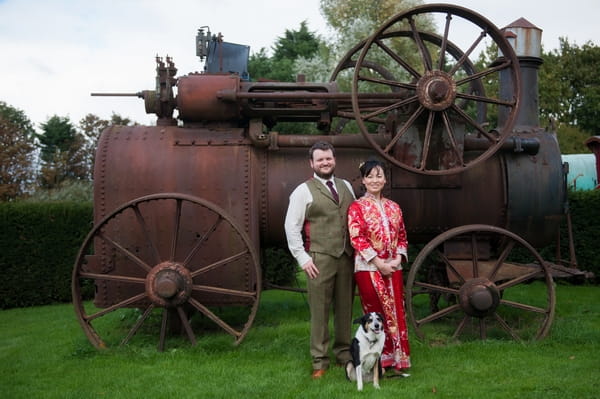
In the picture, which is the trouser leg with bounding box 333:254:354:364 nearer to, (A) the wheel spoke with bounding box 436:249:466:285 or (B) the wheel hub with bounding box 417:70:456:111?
(A) the wheel spoke with bounding box 436:249:466:285

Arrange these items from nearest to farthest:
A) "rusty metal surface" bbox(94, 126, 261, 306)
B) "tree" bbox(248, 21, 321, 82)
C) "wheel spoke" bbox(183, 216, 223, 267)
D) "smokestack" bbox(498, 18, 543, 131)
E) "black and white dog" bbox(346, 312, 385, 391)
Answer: "black and white dog" bbox(346, 312, 385, 391), "wheel spoke" bbox(183, 216, 223, 267), "rusty metal surface" bbox(94, 126, 261, 306), "smokestack" bbox(498, 18, 543, 131), "tree" bbox(248, 21, 321, 82)

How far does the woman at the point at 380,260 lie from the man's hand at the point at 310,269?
30 centimetres

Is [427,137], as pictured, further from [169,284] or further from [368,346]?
[169,284]

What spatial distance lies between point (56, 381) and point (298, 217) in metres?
2.26

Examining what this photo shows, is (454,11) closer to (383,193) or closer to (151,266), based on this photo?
A: (383,193)

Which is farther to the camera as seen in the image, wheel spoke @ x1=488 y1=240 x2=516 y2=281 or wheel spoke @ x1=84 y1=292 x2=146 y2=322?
wheel spoke @ x1=488 y1=240 x2=516 y2=281

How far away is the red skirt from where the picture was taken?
4305 millimetres

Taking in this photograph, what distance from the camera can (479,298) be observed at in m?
5.11

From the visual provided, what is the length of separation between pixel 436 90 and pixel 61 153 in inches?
929

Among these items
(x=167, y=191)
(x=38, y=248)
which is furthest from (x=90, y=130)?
(x=167, y=191)

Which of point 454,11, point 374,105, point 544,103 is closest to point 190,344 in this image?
point 374,105

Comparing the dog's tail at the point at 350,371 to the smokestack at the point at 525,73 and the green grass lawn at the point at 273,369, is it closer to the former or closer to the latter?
the green grass lawn at the point at 273,369

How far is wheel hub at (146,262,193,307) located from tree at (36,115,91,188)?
19.5 metres

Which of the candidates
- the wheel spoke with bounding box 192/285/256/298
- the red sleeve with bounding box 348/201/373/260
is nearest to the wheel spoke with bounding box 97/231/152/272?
the wheel spoke with bounding box 192/285/256/298
